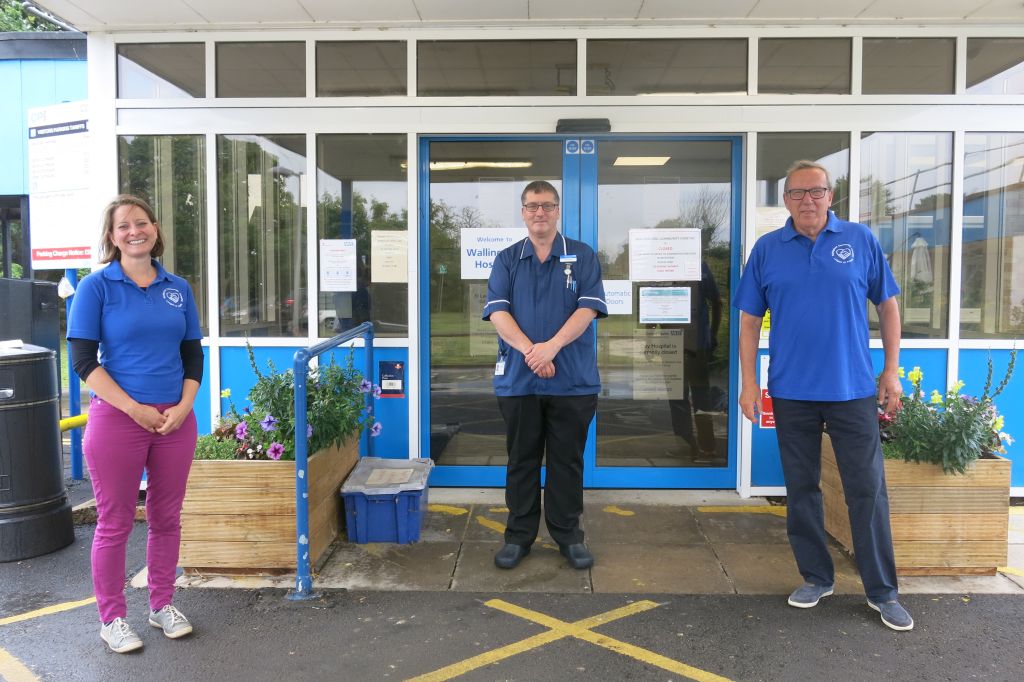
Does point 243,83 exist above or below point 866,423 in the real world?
above

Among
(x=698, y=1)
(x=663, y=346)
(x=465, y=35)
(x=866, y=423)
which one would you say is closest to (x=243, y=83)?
(x=465, y=35)

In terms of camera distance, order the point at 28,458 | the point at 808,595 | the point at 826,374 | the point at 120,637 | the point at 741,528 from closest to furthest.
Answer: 1. the point at 120,637
2. the point at 826,374
3. the point at 808,595
4. the point at 28,458
5. the point at 741,528

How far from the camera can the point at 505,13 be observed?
480 centimetres

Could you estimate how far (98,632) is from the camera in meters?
3.35

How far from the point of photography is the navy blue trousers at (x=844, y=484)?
3.41 metres

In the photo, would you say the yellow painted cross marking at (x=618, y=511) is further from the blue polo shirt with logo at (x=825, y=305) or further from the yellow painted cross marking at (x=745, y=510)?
the blue polo shirt with logo at (x=825, y=305)

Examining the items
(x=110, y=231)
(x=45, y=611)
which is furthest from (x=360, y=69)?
(x=45, y=611)

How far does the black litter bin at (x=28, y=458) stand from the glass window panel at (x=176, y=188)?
1.18m

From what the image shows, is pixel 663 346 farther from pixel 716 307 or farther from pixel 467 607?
pixel 467 607

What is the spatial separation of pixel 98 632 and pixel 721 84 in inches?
194

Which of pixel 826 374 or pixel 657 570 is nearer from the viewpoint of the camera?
pixel 826 374

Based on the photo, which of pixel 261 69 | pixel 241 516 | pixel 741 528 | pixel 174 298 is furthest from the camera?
pixel 261 69

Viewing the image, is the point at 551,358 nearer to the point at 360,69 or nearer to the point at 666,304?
the point at 666,304

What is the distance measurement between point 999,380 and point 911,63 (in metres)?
2.32
